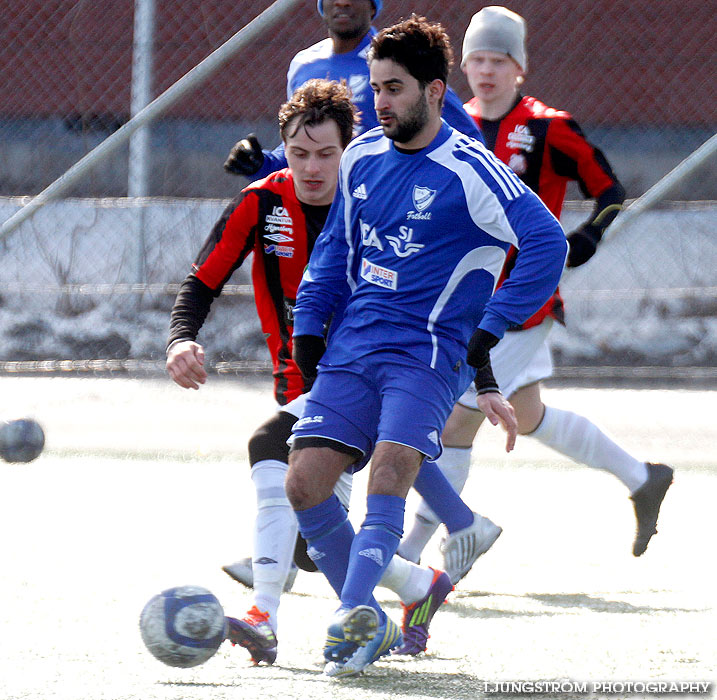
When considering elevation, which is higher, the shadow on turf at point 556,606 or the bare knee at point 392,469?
the bare knee at point 392,469

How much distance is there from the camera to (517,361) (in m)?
5.31

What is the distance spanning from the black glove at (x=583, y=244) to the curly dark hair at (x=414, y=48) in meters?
1.40

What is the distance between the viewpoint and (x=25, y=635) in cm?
378

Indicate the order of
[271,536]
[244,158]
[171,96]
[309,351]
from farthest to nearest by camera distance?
[171,96] < [244,158] < [271,536] < [309,351]

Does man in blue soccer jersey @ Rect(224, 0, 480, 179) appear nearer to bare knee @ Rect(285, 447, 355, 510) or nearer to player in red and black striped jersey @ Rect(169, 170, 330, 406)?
player in red and black striped jersey @ Rect(169, 170, 330, 406)

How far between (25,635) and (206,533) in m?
1.76

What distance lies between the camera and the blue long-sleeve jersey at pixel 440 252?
3684mm

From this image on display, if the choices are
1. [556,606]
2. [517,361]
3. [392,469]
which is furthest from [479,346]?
[517,361]

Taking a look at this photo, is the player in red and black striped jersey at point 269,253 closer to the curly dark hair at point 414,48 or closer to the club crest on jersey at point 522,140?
the curly dark hair at point 414,48

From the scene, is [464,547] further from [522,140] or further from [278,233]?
[522,140]

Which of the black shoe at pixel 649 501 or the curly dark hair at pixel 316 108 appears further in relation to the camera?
the black shoe at pixel 649 501

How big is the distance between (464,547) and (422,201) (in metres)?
1.21

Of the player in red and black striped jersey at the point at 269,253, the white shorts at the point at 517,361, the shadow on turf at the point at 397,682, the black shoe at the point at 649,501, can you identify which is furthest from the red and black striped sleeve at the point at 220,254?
the black shoe at the point at 649,501

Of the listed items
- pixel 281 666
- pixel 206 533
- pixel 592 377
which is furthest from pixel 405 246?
pixel 592 377
